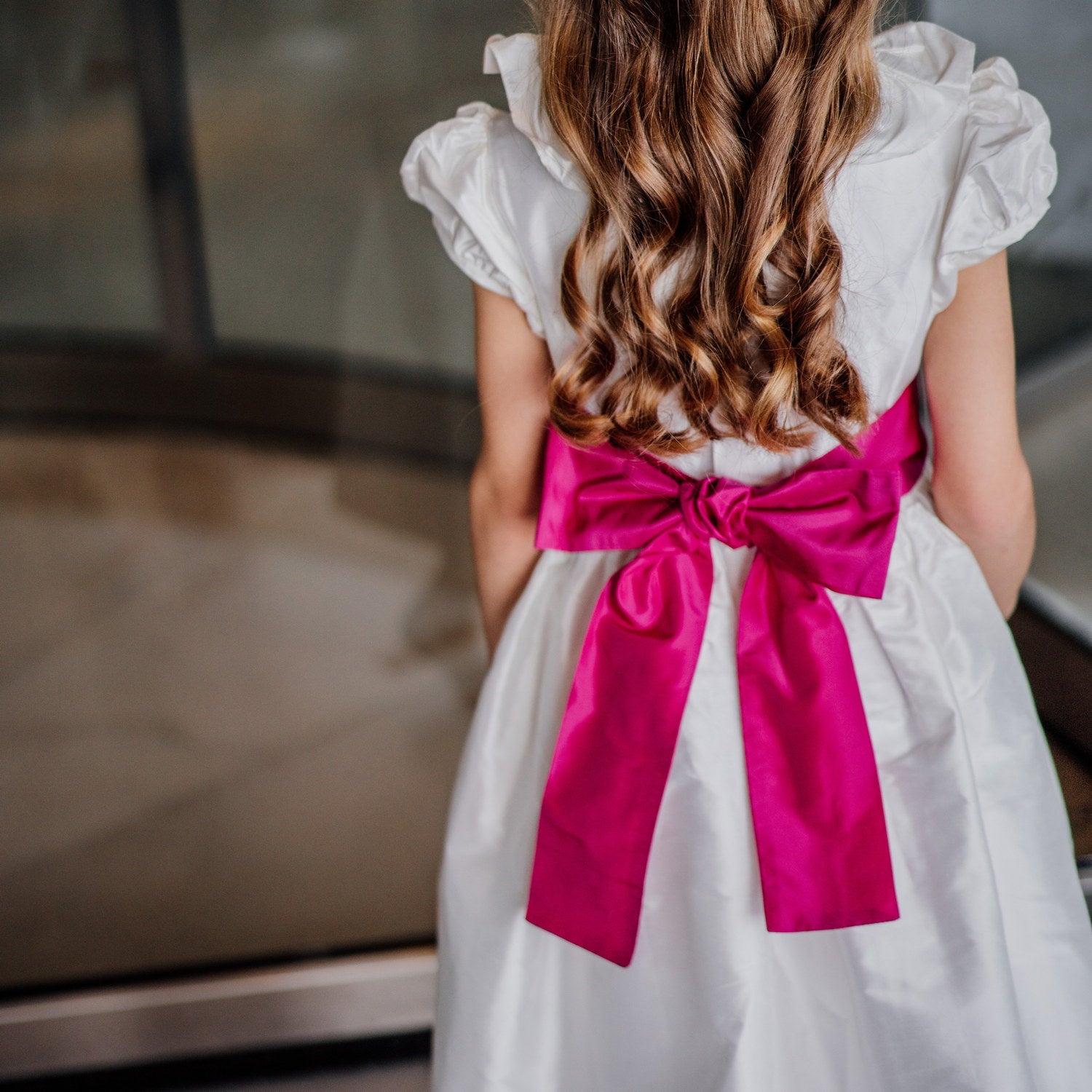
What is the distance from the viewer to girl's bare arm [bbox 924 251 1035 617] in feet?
2.29

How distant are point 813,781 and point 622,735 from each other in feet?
0.46

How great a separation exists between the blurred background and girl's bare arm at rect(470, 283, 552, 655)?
51 cm

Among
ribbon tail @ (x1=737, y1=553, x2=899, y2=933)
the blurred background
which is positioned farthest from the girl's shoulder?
the blurred background

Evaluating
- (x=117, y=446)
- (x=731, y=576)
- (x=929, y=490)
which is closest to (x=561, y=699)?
(x=731, y=576)

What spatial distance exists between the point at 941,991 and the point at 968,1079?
0.22 feet

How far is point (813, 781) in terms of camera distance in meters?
0.71

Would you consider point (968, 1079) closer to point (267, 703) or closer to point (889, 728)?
point (889, 728)

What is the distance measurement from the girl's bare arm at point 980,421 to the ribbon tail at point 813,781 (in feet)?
0.47

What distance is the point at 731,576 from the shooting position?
30.3 inches

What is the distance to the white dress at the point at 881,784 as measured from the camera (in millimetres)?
666

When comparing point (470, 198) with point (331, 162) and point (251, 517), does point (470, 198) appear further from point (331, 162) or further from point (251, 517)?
point (251, 517)

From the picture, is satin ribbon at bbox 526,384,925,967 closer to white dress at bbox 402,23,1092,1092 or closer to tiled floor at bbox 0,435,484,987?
white dress at bbox 402,23,1092,1092

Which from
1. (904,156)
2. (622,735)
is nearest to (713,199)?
(904,156)

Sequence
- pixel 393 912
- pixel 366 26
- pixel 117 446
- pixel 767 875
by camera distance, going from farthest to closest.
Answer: pixel 393 912 < pixel 117 446 < pixel 366 26 < pixel 767 875
